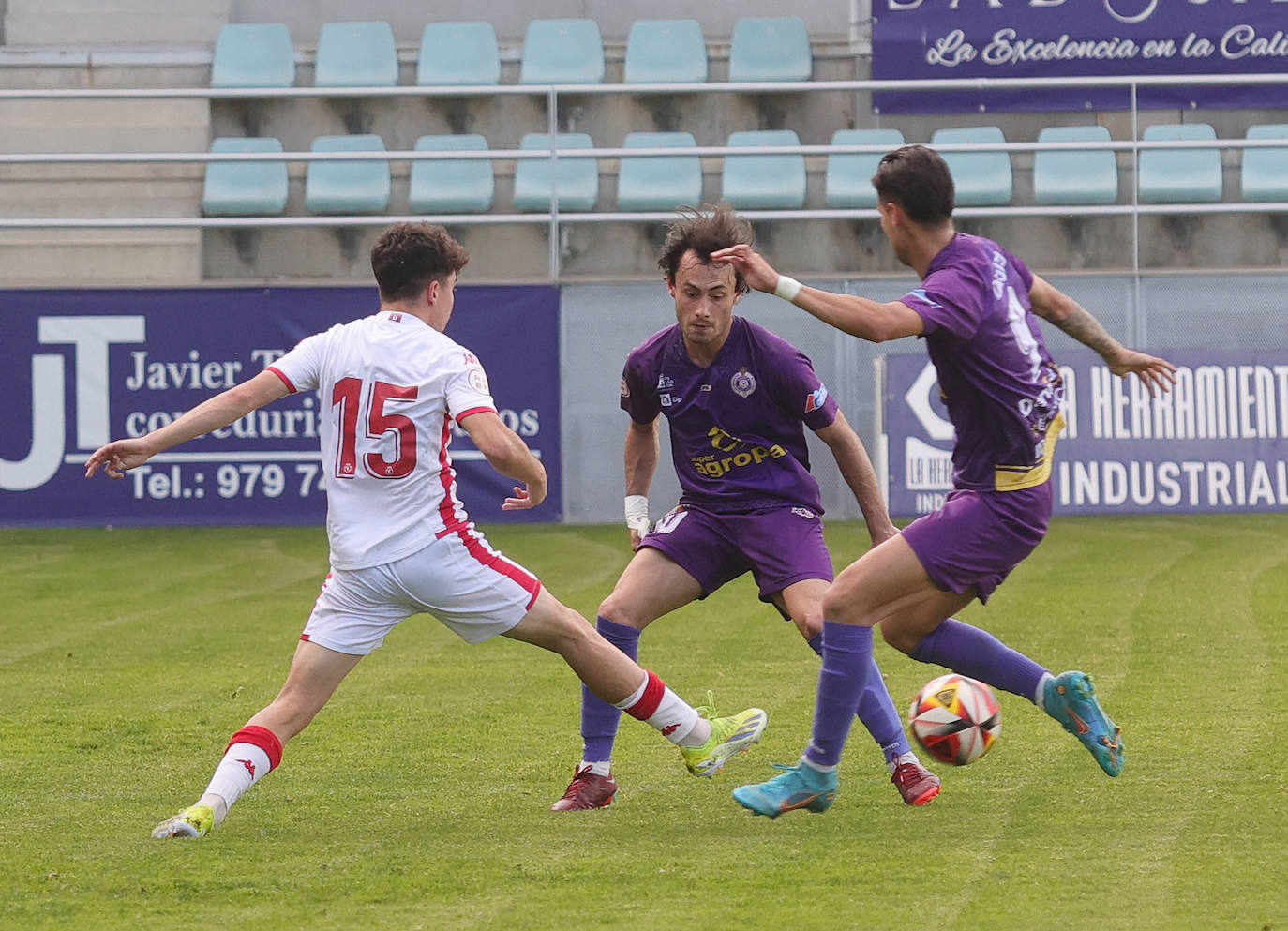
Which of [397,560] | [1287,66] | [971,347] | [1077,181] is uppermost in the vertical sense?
[1287,66]

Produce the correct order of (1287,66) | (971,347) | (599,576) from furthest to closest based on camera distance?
(1287,66)
(599,576)
(971,347)

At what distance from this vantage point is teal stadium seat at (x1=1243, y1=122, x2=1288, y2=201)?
60.8ft

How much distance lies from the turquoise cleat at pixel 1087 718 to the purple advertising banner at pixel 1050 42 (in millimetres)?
13576

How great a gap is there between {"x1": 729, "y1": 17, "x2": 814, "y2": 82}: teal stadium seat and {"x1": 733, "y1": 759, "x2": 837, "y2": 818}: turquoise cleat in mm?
15196

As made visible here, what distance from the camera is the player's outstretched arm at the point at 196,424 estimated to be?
16.9 ft

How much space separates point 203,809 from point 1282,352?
1338 centimetres

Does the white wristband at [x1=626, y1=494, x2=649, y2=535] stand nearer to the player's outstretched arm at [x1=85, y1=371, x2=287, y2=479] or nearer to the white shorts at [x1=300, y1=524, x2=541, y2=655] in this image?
the white shorts at [x1=300, y1=524, x2=541, y2=655]

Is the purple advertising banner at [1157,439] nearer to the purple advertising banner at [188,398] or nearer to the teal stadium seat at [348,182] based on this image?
the purple advertising banner at [188,398]

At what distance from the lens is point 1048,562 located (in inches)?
527

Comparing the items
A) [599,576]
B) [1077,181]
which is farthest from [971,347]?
[1077,181]

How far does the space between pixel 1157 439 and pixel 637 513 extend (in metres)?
10.9

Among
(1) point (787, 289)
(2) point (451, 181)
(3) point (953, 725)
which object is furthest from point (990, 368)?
(2) point (451, 181)

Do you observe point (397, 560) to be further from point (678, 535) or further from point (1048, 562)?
point (1048, 562)

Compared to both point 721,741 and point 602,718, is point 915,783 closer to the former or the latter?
point 721,741
